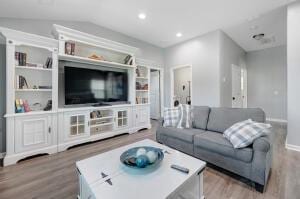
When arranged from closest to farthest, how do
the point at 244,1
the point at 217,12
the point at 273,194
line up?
1. the point at 273,194
2. the point at 244,1
3. the point at 217,12

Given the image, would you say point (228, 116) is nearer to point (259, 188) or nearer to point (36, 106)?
point (259, 188)

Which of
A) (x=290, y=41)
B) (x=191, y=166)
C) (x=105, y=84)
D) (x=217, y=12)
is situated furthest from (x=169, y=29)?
(x=191, y=166)

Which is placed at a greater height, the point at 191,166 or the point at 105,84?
the point at 105,84

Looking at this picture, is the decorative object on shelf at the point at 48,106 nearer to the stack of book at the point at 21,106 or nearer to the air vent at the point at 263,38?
the stack of book at the point at 21,106

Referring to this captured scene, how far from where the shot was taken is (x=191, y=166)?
52.9 inches

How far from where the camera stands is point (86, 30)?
3564 millimetres

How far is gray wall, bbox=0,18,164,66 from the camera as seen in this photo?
8.72 feet

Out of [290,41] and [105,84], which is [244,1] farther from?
[105,84]

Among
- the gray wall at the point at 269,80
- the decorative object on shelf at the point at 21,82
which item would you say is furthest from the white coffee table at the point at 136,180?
the gray wall at the point at 269,80

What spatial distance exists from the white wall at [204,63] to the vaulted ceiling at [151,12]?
377mm

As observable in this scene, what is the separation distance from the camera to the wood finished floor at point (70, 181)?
1581 mm

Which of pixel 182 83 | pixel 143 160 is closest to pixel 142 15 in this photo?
pixel 143 160

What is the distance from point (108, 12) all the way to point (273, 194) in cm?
402

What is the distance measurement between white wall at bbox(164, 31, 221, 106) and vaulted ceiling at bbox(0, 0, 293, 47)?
377mm
